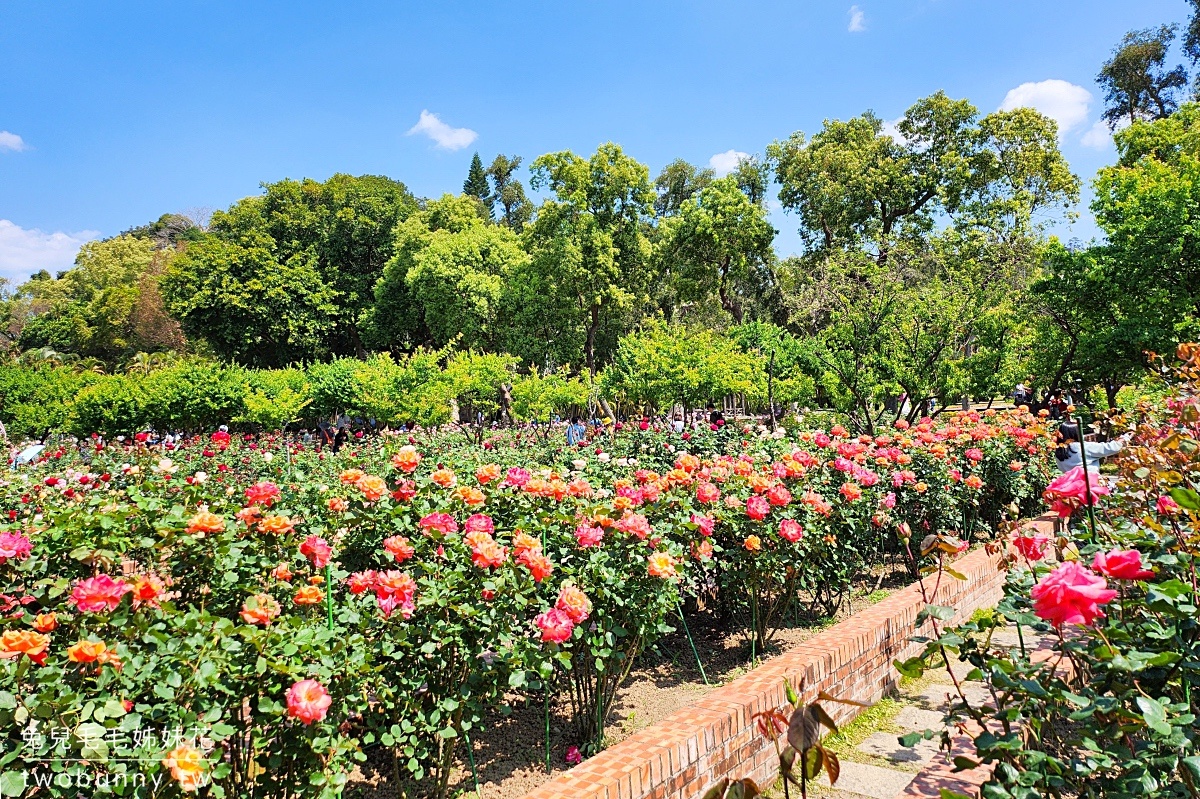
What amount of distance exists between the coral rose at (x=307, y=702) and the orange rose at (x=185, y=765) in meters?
0.24

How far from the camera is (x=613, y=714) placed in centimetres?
361

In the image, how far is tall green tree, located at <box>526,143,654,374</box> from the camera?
2691 cm

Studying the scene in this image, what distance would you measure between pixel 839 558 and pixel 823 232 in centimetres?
2551

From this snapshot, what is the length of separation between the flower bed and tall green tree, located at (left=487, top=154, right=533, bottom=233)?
57744 mm

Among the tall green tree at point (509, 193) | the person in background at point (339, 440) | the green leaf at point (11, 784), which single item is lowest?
the green leaf at point (11, 784)

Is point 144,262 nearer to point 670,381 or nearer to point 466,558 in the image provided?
point 670,381

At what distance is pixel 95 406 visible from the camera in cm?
1888

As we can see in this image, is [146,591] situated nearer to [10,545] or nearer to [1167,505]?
[10,545]

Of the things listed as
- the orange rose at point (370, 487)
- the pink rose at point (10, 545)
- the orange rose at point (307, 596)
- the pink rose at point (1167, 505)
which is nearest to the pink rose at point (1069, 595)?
the pink rose at point (1167, 505)

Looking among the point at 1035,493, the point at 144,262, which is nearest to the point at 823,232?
the point at 1035,493

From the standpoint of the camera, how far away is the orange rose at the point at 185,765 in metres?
1.71

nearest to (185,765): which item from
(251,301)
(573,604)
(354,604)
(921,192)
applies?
(354,604)

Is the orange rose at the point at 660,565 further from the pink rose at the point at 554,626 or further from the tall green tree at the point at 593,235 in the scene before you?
the tall green tree at the point at 593,235

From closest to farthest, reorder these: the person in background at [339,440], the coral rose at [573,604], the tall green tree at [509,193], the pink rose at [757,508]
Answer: the coral rose at [573,604], the pink rose at [757,508], the person in background at [339,440], the tall green tree at [509,193]
